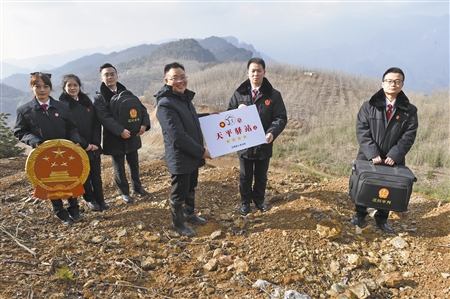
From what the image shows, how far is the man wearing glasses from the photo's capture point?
128 inches

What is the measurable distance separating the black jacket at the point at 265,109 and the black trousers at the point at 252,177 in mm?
171

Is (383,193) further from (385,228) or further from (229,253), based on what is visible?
(229,253)

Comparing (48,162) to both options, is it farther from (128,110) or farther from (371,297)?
(371,297)

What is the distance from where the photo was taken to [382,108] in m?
3.34

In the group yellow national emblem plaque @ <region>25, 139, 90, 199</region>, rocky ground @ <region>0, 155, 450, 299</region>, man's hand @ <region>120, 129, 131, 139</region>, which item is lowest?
rocky ground @ <region>0, 155, 450, 299</region>

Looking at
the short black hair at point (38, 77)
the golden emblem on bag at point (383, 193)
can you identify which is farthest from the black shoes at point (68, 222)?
the golden emblem on bag at point (383, 193)

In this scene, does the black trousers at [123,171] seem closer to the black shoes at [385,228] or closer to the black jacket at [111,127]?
the black jacket at [111,127]

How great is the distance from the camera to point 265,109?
373cm

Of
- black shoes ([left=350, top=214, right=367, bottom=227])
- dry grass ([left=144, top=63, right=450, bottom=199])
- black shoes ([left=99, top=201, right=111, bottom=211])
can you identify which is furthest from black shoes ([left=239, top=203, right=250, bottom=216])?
dry grass ([left=144, top=63, right=450, bottom=199])

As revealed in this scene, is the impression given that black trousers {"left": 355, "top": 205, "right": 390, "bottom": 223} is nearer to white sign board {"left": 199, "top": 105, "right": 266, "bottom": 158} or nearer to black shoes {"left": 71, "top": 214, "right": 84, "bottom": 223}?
white sign board {"left": 199, "top": 105, "right": 266, "bottom": 158}

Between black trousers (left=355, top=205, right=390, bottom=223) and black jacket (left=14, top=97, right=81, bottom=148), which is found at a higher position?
black jacket (left=14, top=97, right=81, bottom=148)

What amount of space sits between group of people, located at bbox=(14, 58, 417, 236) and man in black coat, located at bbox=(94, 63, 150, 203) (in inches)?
0.5

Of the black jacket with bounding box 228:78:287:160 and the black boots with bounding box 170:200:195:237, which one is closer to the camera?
Answer: the black boots with bounding box 170:200:195:237

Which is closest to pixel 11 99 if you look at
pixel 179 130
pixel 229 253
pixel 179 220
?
pixel 179 220
